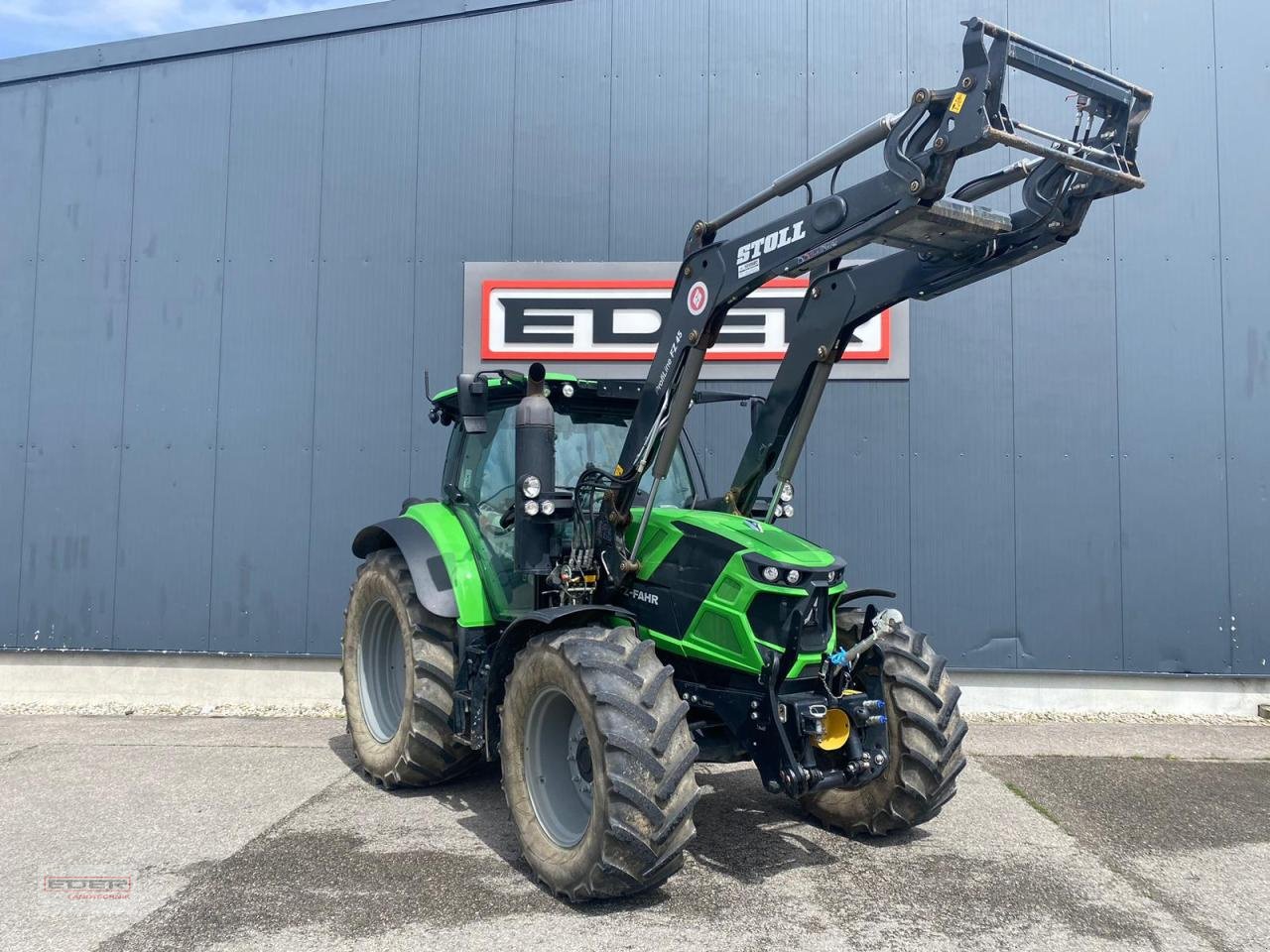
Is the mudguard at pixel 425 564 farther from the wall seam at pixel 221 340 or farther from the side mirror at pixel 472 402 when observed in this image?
the wall seam at pixel 221 340

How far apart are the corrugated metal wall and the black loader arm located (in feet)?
11.8

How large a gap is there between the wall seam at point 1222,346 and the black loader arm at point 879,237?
16.3 feet

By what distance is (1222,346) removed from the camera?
8414 mm

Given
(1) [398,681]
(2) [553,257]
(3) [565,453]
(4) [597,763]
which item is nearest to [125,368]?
(2) [553,257]

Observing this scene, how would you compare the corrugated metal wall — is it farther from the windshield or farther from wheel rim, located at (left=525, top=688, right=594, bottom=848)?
wheel rim, located at (left=525, top=688, right=594, bottom=848)

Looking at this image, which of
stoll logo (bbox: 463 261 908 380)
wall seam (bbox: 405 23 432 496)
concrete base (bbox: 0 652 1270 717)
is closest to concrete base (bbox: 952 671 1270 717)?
concrete base (bbox: 0 652 1270 717)

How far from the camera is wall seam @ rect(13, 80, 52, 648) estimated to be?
8836 millimetres

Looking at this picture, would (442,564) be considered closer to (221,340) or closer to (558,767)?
(558,767)

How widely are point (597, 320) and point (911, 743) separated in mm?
5225

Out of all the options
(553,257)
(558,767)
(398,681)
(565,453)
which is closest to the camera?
(558,767)

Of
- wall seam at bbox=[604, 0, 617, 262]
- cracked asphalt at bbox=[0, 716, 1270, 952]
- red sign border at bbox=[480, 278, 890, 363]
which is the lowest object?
cracked asphalt at bbox=[0, 716, 1270, 952]

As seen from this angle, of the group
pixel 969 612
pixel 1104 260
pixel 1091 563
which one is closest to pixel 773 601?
pixel 969 612

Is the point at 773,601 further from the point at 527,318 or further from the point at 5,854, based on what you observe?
the point at 527,318

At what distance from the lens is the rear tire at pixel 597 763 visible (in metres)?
3.82
